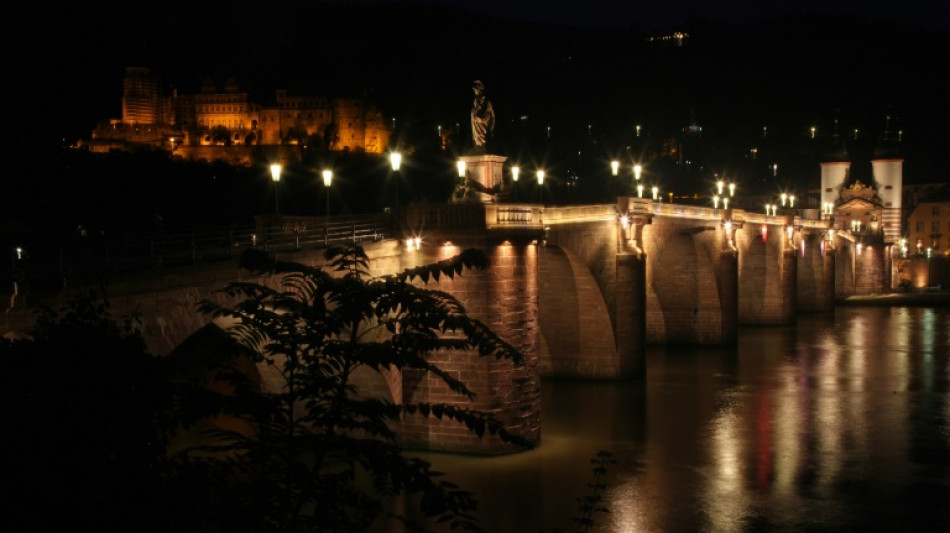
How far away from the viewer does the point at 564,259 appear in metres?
34.3

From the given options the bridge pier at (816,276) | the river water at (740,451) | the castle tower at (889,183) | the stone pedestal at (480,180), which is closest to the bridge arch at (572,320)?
the river water at (740,451)

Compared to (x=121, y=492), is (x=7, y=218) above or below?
above

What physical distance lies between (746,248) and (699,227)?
1037 centimetres

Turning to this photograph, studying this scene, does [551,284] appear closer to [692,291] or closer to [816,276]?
[692,291]

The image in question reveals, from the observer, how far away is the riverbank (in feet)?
232

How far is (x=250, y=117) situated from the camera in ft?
474

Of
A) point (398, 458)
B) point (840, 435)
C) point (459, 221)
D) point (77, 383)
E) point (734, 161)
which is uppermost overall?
point (734, 161)

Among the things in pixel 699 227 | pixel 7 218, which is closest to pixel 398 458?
pixel 7 218

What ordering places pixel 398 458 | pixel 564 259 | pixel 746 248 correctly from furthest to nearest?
pixel 746 248 → pixel 564 259 → pixel 398 458

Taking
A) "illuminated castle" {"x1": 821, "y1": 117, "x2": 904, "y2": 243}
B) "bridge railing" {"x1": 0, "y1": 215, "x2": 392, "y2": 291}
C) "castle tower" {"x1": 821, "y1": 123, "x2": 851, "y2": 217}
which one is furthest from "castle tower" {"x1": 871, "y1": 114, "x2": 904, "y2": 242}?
"bridge railing" {"x1": 0, "y1": 215, "x2": 392, "y2": 291}

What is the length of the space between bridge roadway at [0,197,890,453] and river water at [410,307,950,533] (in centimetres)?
143

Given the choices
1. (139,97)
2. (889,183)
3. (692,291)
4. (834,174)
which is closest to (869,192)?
(834,174)

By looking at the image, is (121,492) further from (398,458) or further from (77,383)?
(398,458)

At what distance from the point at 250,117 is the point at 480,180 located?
413 ft
